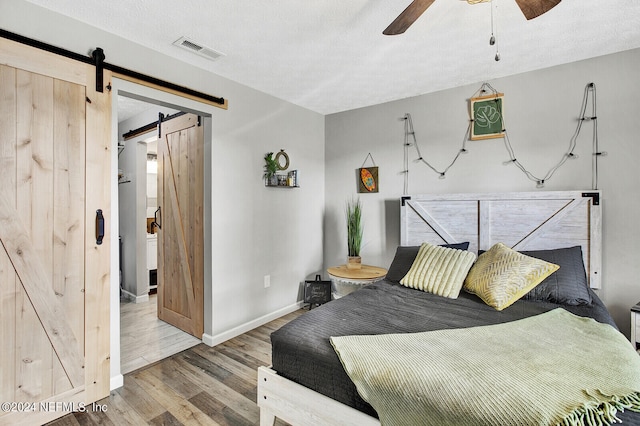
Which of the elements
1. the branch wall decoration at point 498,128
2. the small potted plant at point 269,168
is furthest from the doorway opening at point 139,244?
the branch wall decoration at point 498,128

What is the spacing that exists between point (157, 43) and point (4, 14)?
0.84 m

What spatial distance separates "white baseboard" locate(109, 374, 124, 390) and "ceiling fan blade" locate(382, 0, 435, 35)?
2902 mm

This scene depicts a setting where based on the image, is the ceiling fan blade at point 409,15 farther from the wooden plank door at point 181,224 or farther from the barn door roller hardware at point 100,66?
the wooden plank door at point 181,224

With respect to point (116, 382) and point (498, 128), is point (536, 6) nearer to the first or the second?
point (498, 128)

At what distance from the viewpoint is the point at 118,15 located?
2.03 metres

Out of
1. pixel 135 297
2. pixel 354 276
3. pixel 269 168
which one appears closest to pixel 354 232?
pixel 354 276

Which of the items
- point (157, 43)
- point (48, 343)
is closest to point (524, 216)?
point (157, 43)

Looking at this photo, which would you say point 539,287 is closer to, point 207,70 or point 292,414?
point 292,414

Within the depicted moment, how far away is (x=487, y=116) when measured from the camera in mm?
3053

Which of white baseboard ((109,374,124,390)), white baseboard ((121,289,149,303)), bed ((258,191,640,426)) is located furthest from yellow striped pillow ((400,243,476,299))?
white baseboard ((121,289,149,303))

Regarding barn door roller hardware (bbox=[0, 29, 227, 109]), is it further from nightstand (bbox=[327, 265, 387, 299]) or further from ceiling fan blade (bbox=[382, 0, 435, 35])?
nightstand (bbox=[327, 265, 387, 299])

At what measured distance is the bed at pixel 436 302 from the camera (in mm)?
1463

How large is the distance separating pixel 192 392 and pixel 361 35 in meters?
2.82

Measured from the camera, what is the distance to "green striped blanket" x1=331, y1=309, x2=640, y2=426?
3.38ft
